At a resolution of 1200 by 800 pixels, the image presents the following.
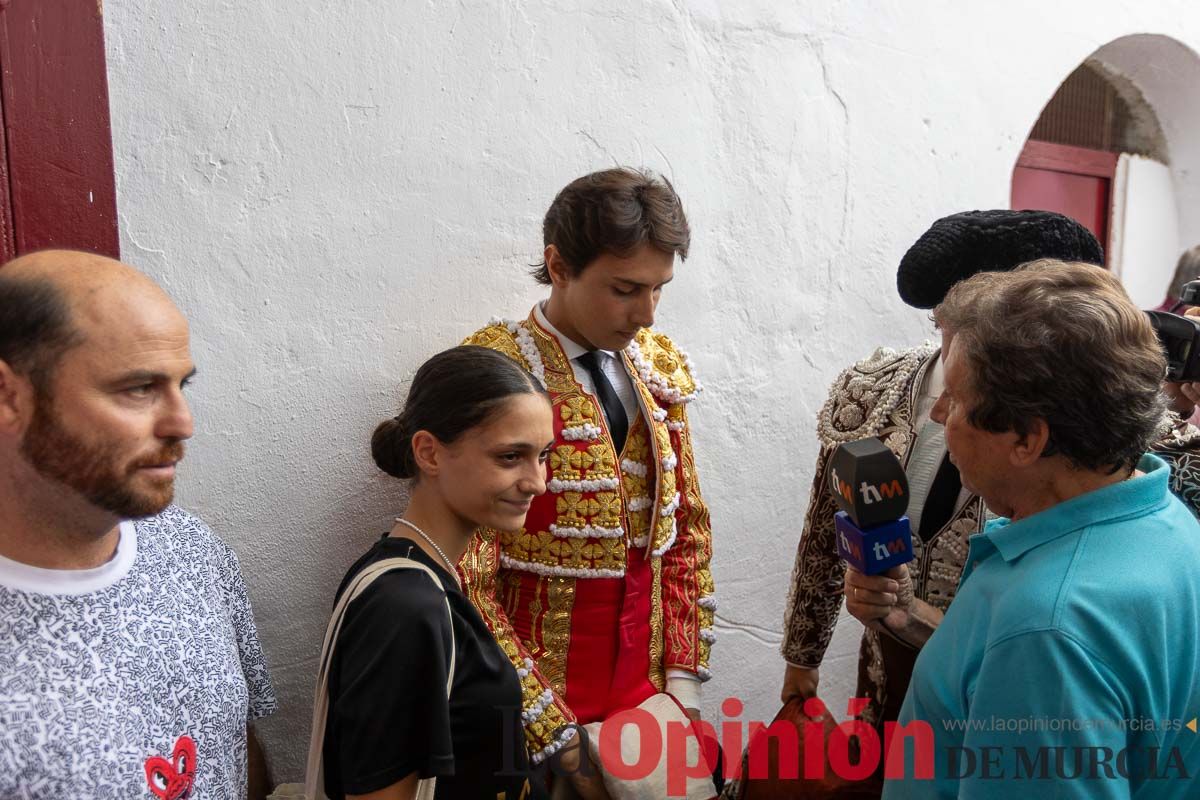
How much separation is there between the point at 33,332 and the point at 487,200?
1334 mm

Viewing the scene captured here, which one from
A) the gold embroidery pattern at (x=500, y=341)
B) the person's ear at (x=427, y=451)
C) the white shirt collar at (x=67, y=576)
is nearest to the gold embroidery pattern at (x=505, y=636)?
the person's ear at (x=427, y=451)

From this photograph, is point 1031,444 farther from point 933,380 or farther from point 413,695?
point 413,695

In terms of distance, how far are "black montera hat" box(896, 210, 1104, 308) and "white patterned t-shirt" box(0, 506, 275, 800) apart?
4.99 ft

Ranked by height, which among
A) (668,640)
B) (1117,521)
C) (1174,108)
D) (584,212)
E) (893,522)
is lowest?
(668,640)

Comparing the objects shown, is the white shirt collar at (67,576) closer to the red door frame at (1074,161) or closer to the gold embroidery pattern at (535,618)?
the gold embroidery pattern at (535,618)

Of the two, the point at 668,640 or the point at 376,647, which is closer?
the point at 376,647

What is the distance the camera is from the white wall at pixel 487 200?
2203mm

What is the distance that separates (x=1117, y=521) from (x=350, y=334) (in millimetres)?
1682

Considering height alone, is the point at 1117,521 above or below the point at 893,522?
above

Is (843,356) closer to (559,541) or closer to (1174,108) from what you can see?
(559,541)

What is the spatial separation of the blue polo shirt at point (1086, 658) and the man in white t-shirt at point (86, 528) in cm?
116

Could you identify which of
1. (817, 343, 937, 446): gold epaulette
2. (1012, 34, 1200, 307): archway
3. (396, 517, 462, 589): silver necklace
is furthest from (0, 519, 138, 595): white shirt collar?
(1012, 34, 1200, 307): archway

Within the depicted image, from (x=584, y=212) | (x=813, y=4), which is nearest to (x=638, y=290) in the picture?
(x=584, y=212)

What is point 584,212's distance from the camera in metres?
2.14
